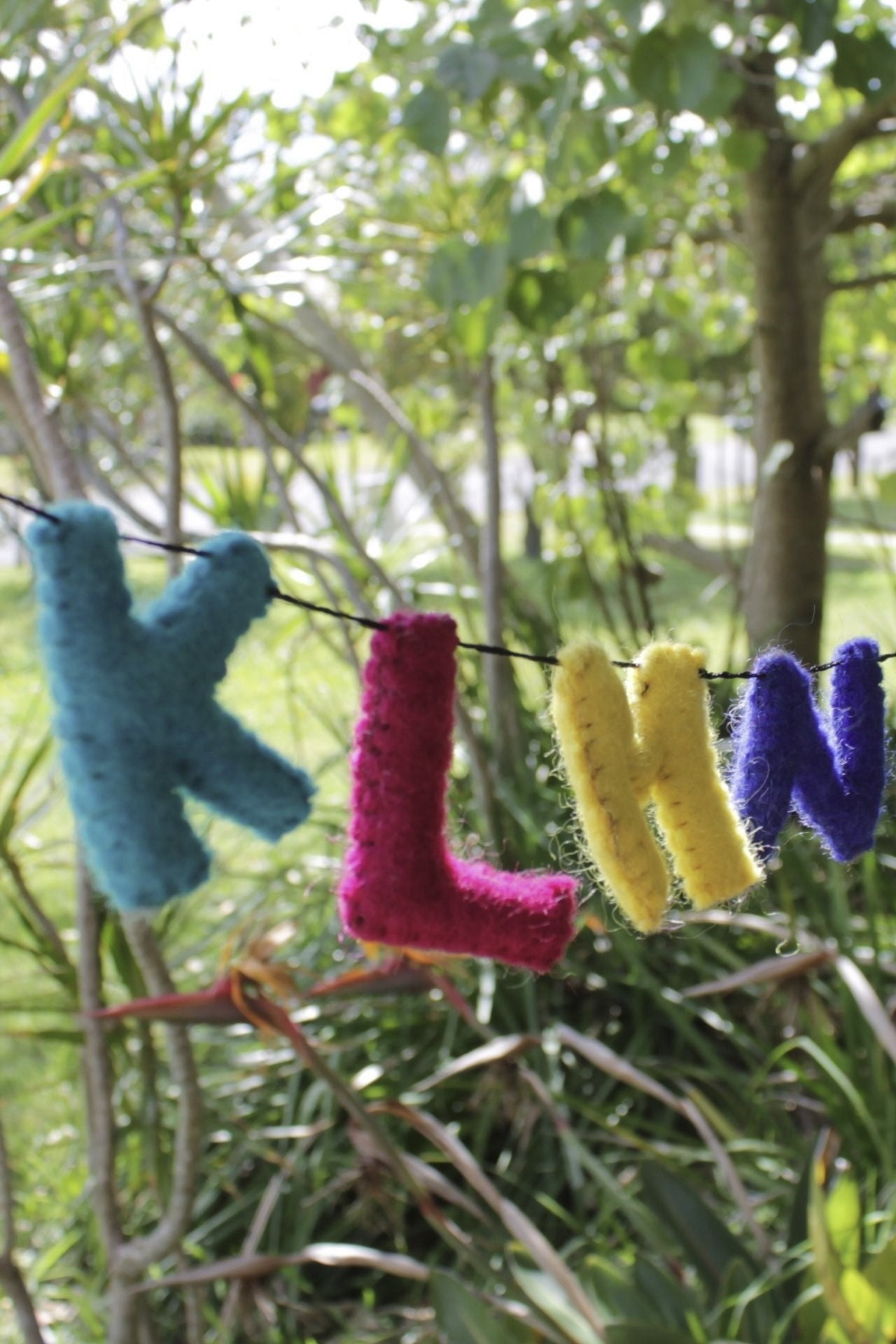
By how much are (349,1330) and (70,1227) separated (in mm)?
473

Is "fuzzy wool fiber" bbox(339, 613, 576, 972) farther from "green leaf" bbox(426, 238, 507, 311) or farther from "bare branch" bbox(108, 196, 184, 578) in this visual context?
"green leaf" bbox(426, 238, 507, 311)

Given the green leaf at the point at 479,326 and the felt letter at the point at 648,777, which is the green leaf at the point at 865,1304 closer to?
the felt letter at the point at 648,777

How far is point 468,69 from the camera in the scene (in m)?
1.04

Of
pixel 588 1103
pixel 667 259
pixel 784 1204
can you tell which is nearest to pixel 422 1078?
pixel 588 1103

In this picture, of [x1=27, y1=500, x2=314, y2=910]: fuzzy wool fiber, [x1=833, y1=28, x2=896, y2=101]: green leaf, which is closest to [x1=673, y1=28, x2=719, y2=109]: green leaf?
[x1=833, y1=28, x2=896, y2=101]: green leaf

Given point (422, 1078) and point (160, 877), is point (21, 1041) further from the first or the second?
point (160, 877)

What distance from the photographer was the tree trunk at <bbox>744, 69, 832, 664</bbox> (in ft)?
5.87

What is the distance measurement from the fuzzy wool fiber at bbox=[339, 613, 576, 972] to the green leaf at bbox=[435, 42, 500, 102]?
2.30 feet

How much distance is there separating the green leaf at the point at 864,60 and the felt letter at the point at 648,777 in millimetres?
905

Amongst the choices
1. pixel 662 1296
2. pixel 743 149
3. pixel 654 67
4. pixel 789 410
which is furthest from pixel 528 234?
pixel 662 1296

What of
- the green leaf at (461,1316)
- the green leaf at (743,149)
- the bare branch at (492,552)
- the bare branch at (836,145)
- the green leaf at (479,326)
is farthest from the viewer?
the bare branch at (836,145)

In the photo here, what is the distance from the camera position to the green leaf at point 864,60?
1.17m

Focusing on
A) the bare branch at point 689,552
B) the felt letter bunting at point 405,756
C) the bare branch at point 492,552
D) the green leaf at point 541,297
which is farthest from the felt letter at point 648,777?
the bare branch at point 689,552

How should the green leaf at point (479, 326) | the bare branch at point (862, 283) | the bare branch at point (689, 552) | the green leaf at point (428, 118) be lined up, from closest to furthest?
the green leaf at point (428, 118), the green leaf at point (479, 326), the bare branch at point (862, 283), the bare branch at point (689, 552)
